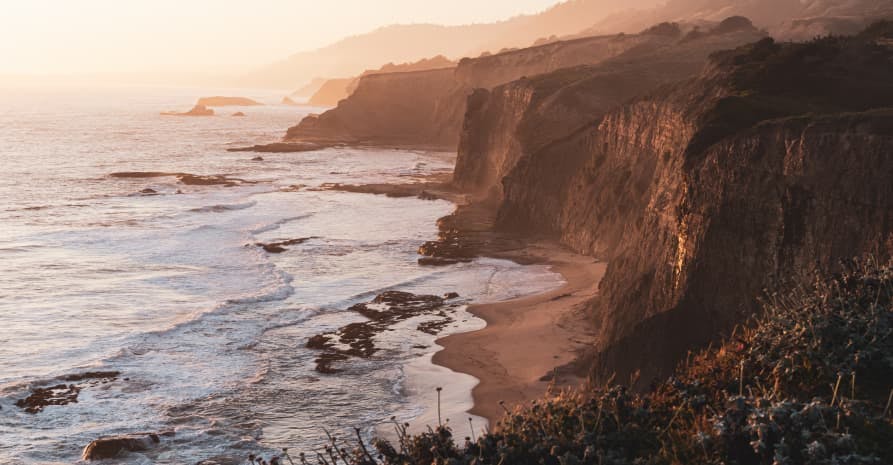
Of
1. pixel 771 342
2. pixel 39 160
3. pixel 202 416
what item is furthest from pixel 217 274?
pixel 39 160

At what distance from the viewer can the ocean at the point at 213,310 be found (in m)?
19.3

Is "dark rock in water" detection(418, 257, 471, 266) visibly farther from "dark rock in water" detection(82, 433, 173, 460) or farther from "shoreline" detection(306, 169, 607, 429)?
"dark rock in water" detection(82, 433, 173, 460)

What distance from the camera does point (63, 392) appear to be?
21266 millimetres

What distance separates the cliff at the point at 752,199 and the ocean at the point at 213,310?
4.96 m

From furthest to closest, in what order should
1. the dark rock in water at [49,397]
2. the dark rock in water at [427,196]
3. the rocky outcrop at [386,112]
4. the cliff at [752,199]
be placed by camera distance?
the rocky outcrop at [386,112]
the dark rock in water at [427,196]
the dark rock in water at [49,397]
the cliff at [752,199]

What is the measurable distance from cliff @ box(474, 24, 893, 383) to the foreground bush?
2937mm

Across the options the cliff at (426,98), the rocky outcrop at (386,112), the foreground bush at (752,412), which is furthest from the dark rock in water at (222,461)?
the rocky outcrop at (386,112)

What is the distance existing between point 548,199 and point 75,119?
145 metres

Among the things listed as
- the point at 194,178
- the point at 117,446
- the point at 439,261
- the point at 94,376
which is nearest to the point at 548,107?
the point at 439,261

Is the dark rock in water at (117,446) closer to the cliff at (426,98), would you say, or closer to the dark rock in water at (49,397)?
the dark rock in water at (49,397)

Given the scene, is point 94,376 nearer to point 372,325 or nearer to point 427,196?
point 372,325

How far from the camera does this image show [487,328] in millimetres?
27344

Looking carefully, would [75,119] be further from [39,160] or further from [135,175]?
[135,175]

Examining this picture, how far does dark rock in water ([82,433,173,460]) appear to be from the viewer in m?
17.4
